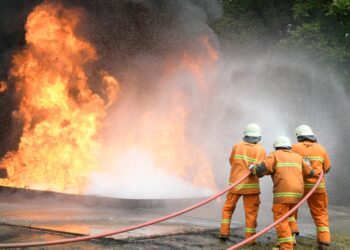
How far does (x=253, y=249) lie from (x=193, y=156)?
7.87m

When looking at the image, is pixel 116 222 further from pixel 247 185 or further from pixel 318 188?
pixel 318 188

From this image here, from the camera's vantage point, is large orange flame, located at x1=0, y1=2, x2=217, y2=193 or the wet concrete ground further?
large orange flame, located at x1=0, y1=2, x2=217, y2=193

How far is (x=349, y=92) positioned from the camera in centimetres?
1825

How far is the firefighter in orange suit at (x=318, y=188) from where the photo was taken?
23.5 ft

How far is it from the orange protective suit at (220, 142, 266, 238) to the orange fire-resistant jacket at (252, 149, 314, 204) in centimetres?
30

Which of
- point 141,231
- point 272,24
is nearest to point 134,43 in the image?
point 141,231

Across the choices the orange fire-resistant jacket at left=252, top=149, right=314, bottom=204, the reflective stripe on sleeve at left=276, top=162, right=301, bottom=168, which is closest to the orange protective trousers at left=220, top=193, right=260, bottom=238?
the orange fire-resistant jacket at left=252, top=149, right=314, bottom=204

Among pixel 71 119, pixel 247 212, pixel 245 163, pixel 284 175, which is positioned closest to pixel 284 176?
pixel 284 175

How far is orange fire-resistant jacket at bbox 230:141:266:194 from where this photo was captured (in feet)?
23.2

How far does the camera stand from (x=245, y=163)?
7.13 meters

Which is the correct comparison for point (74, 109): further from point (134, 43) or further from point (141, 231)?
point (141, 231)

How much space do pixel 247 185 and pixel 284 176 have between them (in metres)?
0.59

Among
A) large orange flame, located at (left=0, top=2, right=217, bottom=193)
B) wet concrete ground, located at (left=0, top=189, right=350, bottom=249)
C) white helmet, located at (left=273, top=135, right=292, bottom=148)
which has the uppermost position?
large orange flame, located at (left=0, top=2, right=217, bottom=193)

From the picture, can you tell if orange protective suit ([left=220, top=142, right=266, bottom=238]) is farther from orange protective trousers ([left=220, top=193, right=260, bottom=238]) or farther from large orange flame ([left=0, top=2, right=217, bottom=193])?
large orange flame ([left=0, top=2, right=217, bottom=193])
